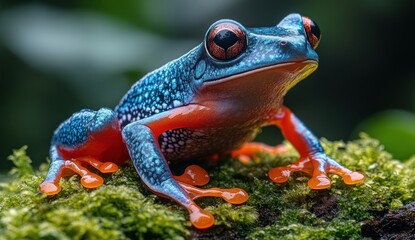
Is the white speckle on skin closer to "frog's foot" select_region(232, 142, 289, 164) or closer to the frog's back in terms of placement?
the frog's back

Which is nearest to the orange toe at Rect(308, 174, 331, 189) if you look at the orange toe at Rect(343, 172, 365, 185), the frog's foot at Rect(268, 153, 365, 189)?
the frog's foot at Rect(268, 153, 365, 189)

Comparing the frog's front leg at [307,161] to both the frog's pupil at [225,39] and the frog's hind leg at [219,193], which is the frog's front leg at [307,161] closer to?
the frog's hind leg at [219,193]

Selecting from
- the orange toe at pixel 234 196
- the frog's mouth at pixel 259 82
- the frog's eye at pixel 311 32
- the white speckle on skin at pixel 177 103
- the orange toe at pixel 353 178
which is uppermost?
the frog's eye at pixel 311 32

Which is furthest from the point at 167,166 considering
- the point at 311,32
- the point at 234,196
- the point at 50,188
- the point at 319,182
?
the point at 311,32

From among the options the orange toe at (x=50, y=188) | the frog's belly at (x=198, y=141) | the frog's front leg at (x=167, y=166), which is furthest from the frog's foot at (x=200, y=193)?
the orange toe at (x=50, y=188)

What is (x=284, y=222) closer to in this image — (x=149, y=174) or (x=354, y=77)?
(x=149, y=174)

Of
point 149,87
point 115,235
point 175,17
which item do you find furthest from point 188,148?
point 175,17
